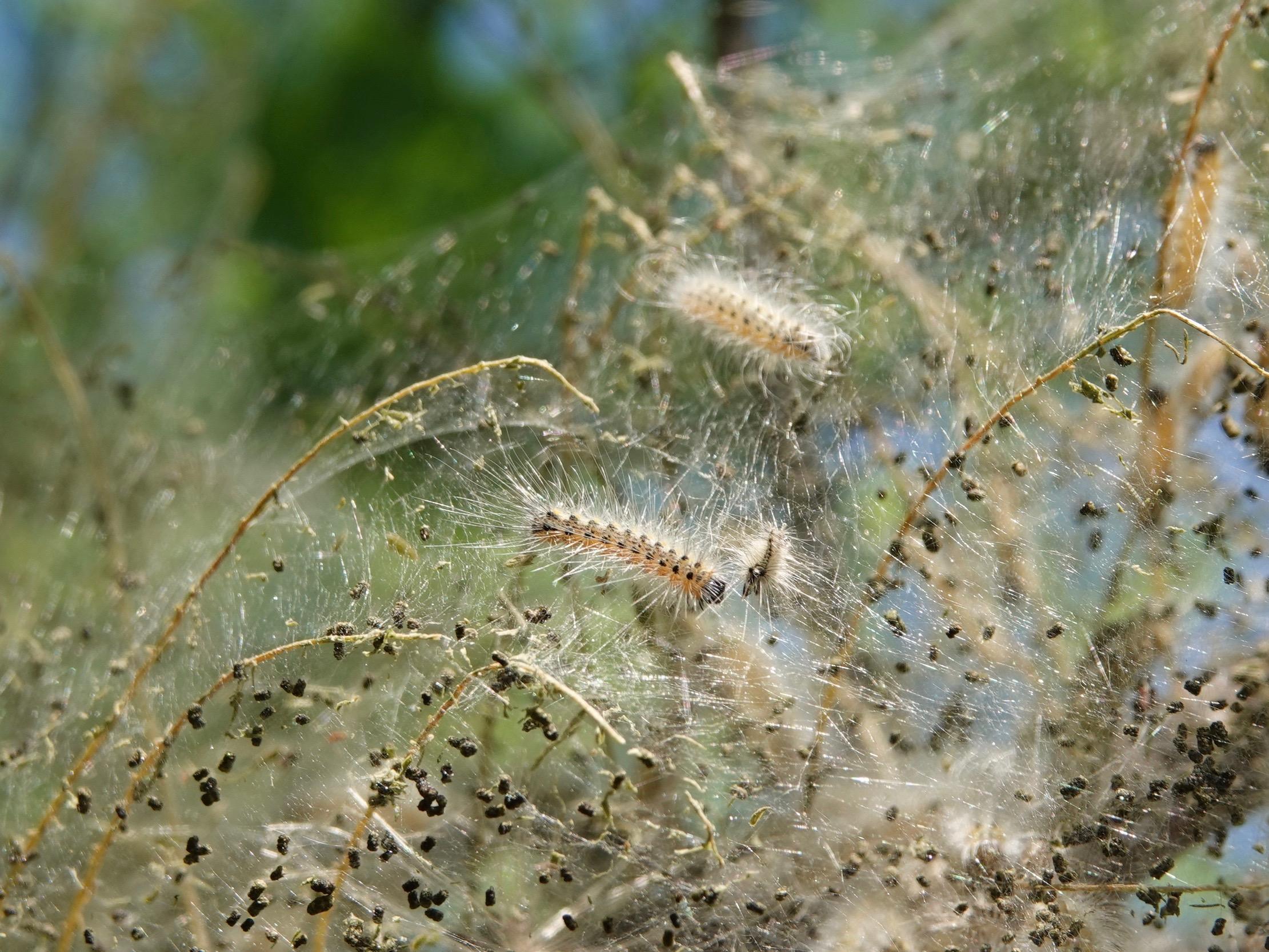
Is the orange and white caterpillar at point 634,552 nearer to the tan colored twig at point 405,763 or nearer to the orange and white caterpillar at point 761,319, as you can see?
the tan colored twig at point 405,763

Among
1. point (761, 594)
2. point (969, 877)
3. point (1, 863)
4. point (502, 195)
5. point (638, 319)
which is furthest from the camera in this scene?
point (502, 195)

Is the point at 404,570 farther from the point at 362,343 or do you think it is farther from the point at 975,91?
the point at 975,91

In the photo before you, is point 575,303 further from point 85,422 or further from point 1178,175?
point 85,422

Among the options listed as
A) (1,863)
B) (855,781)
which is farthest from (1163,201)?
(1,863)

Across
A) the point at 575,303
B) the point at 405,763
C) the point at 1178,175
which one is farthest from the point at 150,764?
the point at 1178,175

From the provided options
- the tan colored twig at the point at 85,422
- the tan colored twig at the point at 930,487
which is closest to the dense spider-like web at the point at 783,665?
the tan colored twig at the point at 930,487

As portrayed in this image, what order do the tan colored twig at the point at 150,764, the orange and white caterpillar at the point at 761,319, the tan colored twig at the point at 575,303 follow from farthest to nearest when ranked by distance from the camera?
the tan colored twig at the point at 575,303, the orange and white caterpillar at the point at 761,319, the tan colored twig at the point at 150,764

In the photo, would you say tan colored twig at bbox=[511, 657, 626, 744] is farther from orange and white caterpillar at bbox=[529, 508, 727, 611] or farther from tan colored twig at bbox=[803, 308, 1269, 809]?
tan colored twig at bbox=[803, 308, 1269, 809]
